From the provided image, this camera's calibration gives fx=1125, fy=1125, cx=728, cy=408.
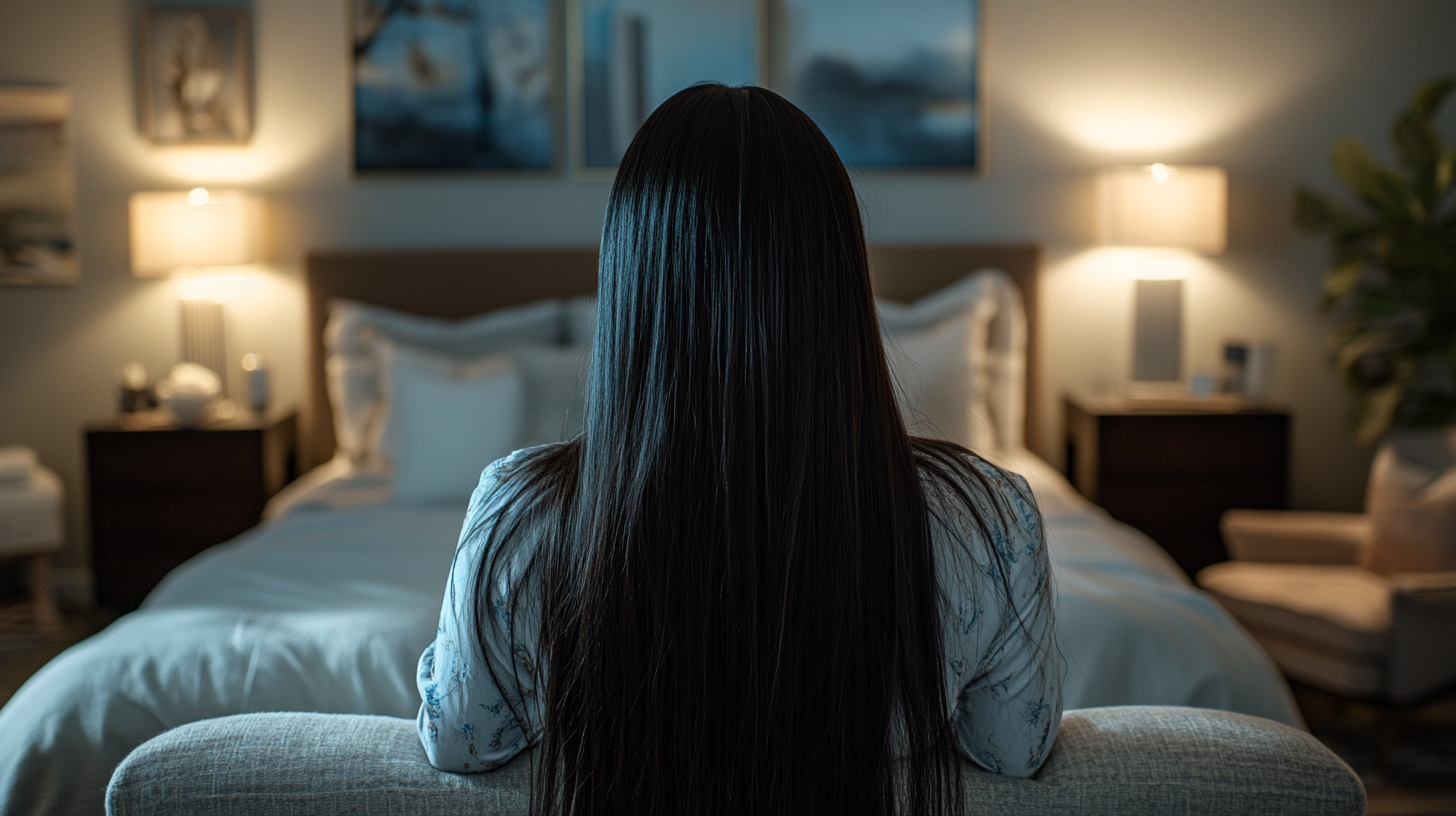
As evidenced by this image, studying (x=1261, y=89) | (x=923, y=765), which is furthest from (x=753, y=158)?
(x=1261, y=89)

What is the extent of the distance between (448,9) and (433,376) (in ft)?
5.02

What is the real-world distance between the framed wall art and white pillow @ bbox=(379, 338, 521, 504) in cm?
169

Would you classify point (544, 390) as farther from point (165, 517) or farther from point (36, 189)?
point (36, 189)

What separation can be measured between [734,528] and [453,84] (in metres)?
3.42

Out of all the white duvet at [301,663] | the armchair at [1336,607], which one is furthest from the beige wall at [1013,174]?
the white duvet at [301,663]

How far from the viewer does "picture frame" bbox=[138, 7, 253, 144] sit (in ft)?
12.6

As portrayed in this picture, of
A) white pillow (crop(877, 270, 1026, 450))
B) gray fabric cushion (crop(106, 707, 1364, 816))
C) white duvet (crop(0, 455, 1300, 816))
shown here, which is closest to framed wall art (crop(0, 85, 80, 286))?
white duvet (crop(0, 455, 1300, 816))

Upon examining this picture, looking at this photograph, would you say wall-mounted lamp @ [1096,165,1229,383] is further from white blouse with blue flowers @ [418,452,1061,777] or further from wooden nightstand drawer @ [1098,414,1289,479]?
white blouse with blue flowers @ [418,452,1061,777]

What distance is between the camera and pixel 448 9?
3.88m

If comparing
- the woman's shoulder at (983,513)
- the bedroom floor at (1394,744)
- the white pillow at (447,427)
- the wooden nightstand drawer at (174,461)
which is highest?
the woman's shoulder at (983,513)

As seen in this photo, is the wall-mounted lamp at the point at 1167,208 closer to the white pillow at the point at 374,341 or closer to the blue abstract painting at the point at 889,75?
the blue abstract painting at the point at 889,75

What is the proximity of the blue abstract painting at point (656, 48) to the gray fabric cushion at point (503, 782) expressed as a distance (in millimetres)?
3085

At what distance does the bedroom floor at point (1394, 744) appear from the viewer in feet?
8.21

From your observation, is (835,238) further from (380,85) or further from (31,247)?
(31,247)
